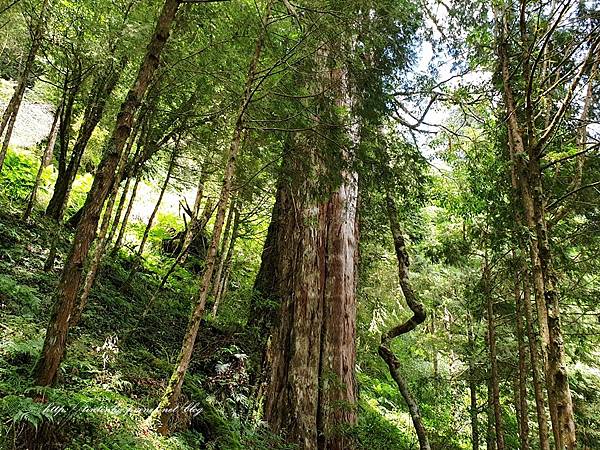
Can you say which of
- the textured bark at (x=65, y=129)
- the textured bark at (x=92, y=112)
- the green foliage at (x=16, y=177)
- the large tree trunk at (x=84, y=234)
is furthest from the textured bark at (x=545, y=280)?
the green foliage at (x=16, y=177)

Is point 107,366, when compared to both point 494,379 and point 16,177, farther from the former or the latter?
point 16,177

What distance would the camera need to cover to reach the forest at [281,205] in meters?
3.59

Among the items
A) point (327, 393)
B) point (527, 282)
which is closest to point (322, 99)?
point (327, 393)

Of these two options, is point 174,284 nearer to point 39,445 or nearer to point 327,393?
point 327,393

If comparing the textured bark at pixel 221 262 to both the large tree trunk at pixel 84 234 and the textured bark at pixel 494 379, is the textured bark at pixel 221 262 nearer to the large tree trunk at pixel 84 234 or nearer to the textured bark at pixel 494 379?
the large tree trunk at pixel 84 234

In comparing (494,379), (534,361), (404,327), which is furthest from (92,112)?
(494,379)

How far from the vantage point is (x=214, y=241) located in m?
3.88

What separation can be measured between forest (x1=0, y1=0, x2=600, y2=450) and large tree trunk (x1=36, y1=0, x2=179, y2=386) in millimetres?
12

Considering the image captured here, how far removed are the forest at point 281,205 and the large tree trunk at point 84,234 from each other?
1 centimetres

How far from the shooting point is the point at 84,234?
2924mm

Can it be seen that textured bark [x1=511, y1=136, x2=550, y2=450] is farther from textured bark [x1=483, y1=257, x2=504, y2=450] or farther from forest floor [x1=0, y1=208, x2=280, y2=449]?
forest floor [x1=0, y1=208, x2=280, y2=449]

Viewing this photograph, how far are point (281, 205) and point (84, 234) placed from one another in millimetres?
4265

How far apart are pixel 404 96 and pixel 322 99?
3.21 m

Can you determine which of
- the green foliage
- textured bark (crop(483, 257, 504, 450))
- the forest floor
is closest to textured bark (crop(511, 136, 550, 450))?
textured bark (crop(483, 257, 504, 450))
